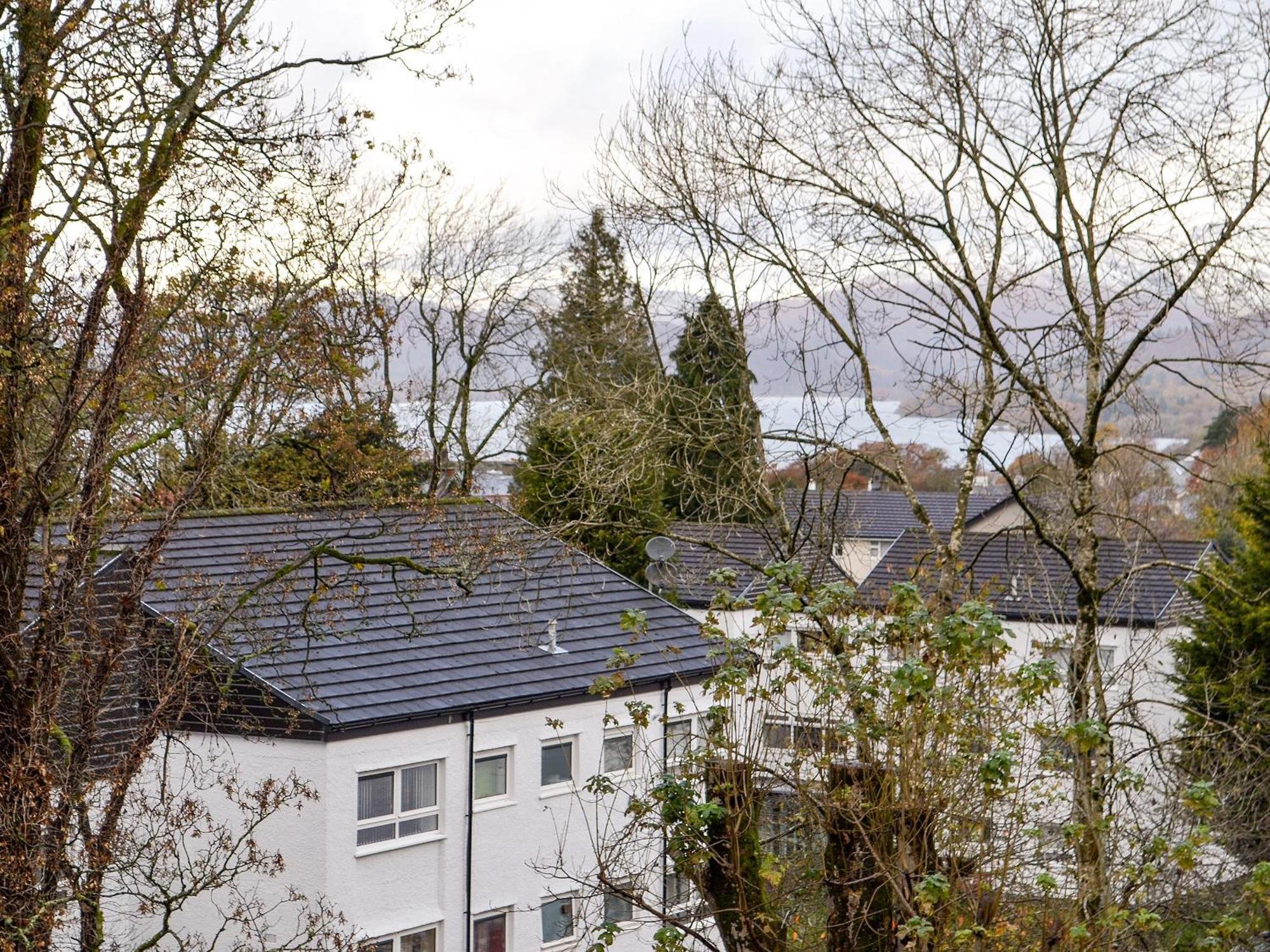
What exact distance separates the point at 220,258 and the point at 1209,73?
10049 mm

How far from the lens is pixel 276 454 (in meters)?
24.0

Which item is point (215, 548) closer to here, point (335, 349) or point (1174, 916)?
point (335, 349)

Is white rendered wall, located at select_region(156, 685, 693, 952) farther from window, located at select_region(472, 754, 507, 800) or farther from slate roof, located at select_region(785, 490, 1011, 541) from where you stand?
slate roof, located at select_region(785, 490, 1011, 541)

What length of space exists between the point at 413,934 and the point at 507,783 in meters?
2.45

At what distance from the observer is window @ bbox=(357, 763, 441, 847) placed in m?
16.8

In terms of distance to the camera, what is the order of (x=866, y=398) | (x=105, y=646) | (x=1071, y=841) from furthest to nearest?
(x=866, y=398)
(x=105, y=646)
(x=1071, y=841)

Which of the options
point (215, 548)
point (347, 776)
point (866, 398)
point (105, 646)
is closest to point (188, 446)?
point (215, 548)

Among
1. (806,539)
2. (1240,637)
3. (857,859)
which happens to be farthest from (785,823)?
(1240,637)

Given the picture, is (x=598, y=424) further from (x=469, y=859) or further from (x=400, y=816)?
(x=469, y=859)

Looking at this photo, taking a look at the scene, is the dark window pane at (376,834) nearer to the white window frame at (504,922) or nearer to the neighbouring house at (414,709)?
the neighbouring house at (414,709)

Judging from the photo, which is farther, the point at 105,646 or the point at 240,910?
the point at 240,910

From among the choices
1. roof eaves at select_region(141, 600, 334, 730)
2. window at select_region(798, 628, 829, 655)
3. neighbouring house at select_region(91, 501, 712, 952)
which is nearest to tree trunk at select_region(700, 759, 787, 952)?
window at select_region(798, 628, 829, 655)

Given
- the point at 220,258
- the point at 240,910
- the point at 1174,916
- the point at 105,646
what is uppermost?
the point at 220,258

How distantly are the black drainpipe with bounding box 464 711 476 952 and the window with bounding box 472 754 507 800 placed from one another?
0.28 m
